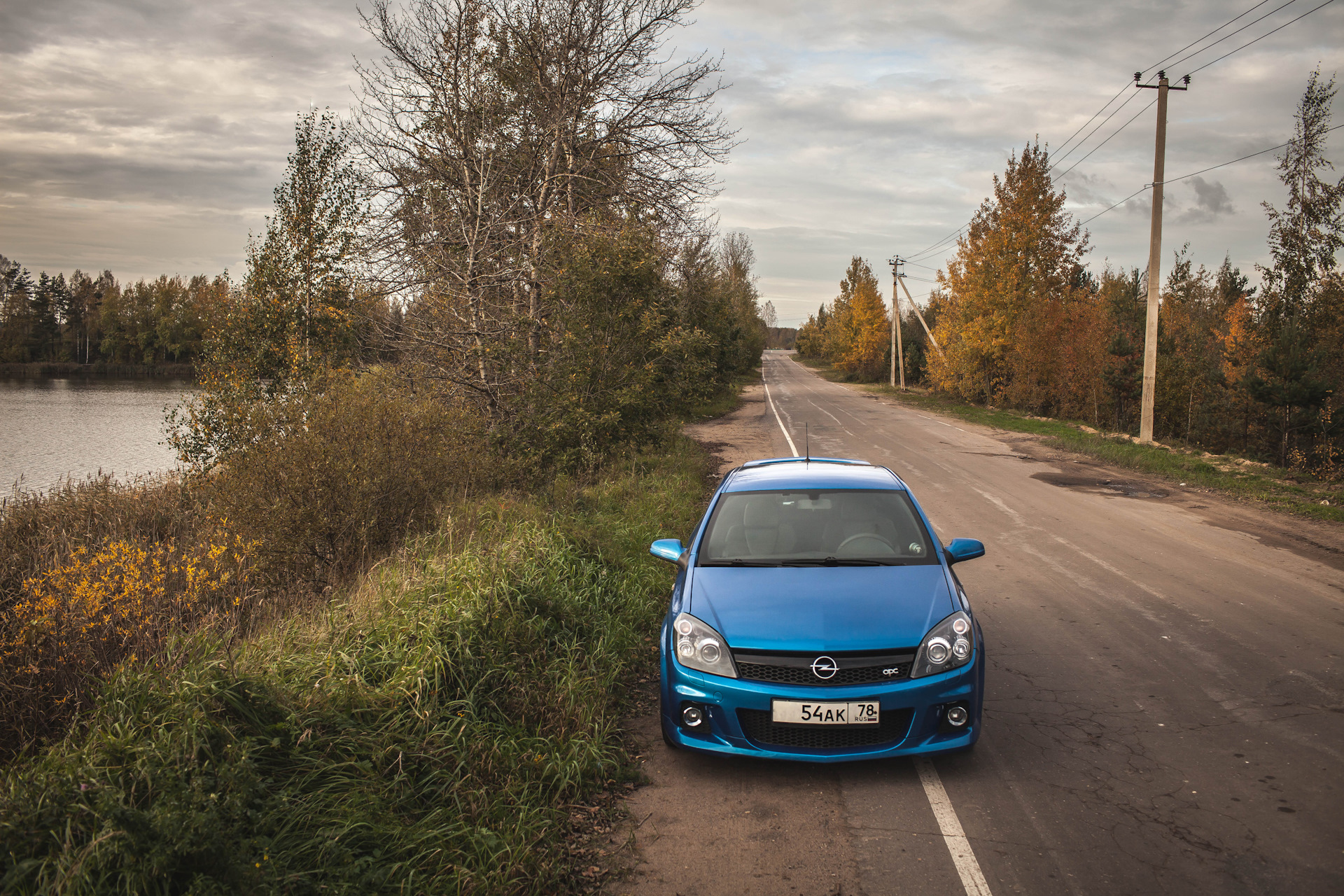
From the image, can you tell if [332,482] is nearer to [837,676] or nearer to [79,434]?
[837,676]

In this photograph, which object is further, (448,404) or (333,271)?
(333,271)

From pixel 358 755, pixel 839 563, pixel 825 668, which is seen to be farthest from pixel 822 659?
pixel 358 755

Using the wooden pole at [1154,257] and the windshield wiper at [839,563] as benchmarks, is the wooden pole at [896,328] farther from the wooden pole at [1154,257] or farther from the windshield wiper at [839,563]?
the windshield wiper at [839,563]

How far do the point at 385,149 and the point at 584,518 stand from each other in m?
9.93

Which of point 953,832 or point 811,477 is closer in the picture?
point 953,832

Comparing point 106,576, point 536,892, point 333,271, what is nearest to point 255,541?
point 106,576

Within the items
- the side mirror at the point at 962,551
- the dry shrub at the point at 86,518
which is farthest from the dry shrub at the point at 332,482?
the side mirror at the point at 962,551

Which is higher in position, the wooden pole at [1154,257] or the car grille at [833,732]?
the wooden pole at [1154,257]

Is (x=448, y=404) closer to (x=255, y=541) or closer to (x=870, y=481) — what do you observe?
(x=255, y=541)

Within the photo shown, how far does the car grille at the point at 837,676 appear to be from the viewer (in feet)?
12.1

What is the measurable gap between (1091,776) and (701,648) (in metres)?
2.09

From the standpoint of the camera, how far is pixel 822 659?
370 cm

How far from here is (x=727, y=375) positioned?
36.2 meters

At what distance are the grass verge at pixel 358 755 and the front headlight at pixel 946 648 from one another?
5.43 feet
